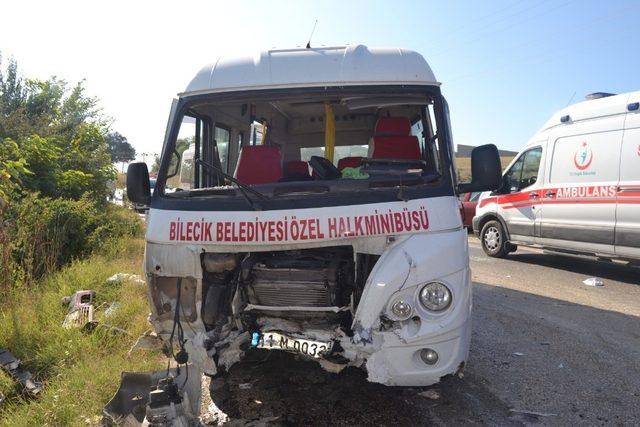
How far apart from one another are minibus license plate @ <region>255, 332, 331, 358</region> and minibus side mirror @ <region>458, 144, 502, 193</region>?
1603mm

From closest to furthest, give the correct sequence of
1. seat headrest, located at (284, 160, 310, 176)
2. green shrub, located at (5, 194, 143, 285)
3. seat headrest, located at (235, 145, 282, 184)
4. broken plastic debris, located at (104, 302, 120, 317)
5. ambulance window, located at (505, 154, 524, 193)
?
1. seat headrest, located at (235, 145, 282, 184)
2. seat headrest, located at (284, 160, 310, 176)
3. broken plastic debris, located at (104, 302, 120, 317)
4. green shrub, located at (5, 194, 143, 285)
5. ambulance window, located at (505, 154, 524, 193)

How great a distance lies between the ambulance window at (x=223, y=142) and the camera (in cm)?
429

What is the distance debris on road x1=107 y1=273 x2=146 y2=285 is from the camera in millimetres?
6520

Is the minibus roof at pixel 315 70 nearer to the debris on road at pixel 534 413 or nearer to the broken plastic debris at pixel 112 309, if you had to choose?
the debris on road at pixel 534 413

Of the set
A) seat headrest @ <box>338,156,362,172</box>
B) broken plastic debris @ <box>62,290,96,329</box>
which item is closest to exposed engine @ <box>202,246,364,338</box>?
seat headrest @ <box>338,156,362,172</box>

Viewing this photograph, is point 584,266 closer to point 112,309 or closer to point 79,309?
point 112,309

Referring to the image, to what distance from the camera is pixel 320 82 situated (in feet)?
10.9

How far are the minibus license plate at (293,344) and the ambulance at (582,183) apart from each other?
6174mm

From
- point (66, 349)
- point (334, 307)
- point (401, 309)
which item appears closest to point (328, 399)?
point (334, 307)

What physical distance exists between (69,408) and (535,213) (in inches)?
317

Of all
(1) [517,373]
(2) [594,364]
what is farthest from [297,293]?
(2) [594,364]

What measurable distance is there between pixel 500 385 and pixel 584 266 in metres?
6.66

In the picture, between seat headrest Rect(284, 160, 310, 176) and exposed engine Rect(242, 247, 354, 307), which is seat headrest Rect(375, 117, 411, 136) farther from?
exposed engine Rect(242, 247, 354, 307)

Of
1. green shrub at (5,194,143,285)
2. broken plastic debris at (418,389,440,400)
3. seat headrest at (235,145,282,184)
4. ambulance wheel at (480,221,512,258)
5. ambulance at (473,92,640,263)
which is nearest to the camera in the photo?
broken plastic debris at (418,389,440,400)
